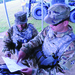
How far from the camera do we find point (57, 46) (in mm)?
1484

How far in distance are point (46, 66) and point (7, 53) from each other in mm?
850

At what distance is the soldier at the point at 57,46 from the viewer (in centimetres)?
135

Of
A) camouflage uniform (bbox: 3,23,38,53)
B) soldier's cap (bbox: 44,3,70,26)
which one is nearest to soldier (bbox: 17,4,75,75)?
soldier's cap (bbox: 44,3,70,26)

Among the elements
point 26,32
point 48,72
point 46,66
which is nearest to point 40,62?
point 46,66

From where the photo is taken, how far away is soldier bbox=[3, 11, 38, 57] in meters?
2.13

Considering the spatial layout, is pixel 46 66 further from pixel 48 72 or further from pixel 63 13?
pixel 63 13

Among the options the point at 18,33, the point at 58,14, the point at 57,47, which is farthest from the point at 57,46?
the point at 18,33

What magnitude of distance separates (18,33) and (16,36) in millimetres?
81

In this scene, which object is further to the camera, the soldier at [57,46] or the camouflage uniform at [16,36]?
the camouflage uniform at [16,36]

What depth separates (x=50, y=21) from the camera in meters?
1.47

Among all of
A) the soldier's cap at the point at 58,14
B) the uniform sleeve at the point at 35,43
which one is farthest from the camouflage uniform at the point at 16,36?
the soldier's cap at the point at 58,14

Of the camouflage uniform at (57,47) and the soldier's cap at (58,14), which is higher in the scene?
A: the soldier's cap at (58,14)

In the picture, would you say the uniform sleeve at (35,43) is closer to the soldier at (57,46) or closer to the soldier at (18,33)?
the soldier at (57,46)

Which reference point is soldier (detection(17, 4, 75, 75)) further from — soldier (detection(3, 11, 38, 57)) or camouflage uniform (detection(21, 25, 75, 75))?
soldier (detection(3, 11, 38, 57))
